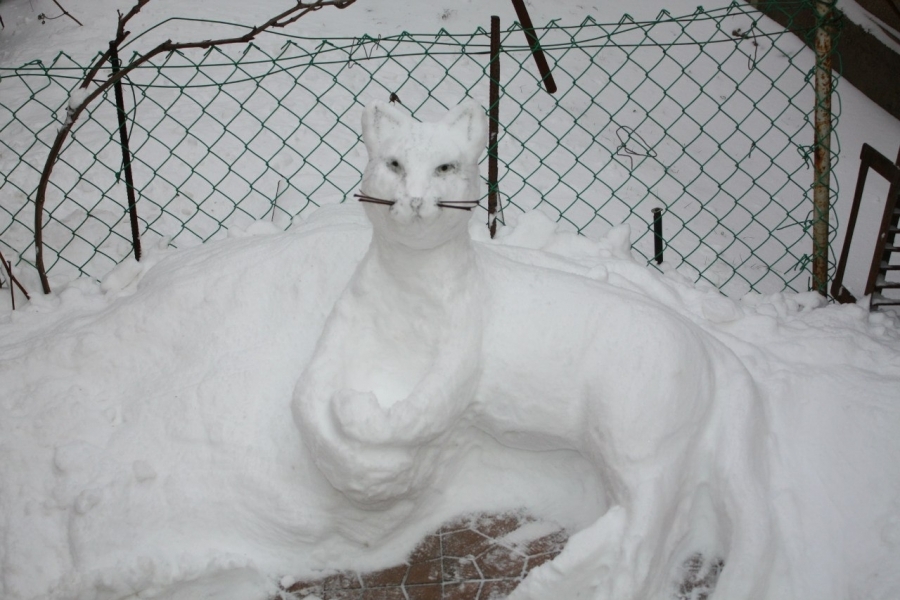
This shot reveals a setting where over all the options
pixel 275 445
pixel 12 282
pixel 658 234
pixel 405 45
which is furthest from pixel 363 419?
pixel 405 45

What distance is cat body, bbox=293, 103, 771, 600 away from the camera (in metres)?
2.40

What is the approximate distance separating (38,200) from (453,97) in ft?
5.88

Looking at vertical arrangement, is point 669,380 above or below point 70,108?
below

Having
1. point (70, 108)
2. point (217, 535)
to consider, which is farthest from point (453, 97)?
point (217, 535)

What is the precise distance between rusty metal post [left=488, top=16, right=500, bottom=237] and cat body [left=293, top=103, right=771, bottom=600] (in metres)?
0.78

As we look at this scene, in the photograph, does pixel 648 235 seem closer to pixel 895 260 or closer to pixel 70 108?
pixel 895 260

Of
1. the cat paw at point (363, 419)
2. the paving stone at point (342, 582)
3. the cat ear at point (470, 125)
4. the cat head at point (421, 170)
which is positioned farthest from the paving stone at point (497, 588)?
the cat ear at point (470, 125)

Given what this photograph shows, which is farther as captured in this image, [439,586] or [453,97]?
[453,97]

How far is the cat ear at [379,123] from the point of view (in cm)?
238

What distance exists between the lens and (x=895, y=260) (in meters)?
3.98

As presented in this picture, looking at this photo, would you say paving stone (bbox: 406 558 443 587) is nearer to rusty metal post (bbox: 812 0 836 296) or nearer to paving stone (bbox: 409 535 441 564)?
paving stone (bbox: 409 535 441 564)

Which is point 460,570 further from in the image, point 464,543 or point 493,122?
point 493,122

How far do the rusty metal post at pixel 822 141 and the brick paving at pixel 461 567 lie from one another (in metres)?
1.47

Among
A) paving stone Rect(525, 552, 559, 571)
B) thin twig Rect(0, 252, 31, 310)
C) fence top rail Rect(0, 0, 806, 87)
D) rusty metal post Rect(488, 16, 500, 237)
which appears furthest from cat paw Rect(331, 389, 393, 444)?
thin twig Rect(0, 252, 31, 310)
